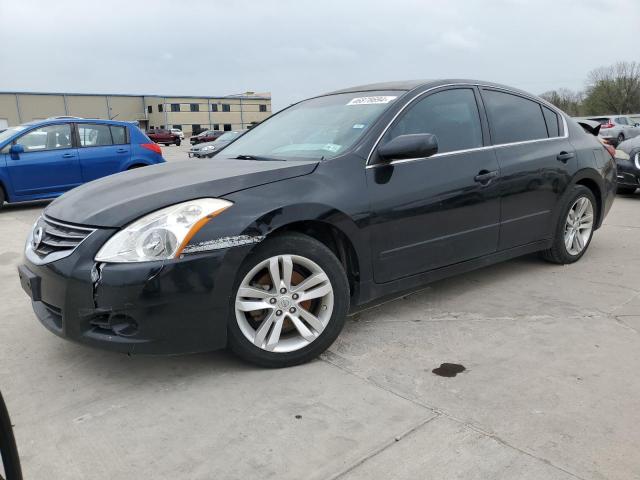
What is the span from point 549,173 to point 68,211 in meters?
3.45

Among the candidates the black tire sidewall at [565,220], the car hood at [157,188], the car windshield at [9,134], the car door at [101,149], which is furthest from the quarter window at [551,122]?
the car windshield at [9,134]

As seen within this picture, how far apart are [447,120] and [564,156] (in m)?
1.31

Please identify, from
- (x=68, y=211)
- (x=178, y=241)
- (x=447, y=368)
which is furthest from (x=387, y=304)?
(x=68, y=211)

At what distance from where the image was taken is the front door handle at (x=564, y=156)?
14.4 ft

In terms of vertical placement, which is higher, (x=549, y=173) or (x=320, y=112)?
(x=320, y=112)

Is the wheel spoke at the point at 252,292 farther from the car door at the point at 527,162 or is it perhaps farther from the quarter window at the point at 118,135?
the quarter window at the point at 118,135

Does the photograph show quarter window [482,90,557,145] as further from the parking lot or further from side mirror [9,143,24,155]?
side mirror [9,143,24,155]

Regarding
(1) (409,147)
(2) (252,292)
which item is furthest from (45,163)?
(1) (409,147)

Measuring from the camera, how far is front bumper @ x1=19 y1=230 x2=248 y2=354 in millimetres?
2488

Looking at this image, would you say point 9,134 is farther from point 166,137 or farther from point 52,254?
point 166,137

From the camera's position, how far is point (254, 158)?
11.6 feet

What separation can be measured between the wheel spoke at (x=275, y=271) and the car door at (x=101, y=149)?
723cm

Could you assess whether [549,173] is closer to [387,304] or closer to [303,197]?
[387,304]

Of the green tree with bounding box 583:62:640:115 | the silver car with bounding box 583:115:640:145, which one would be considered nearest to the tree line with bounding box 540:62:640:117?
the green tree with bounding box 583:62:640:115
